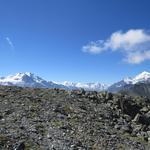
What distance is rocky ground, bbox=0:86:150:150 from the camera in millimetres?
25528

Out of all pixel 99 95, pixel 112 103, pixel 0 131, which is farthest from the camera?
pixel 99 95

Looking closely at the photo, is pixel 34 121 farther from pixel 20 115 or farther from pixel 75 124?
pixel 75 124

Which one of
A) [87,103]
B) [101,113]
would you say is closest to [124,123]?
[101,113]

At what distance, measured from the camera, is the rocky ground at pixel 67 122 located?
25.5 meters

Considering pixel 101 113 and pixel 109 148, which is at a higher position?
pixel 101 113

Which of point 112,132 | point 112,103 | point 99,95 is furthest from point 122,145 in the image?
point 99,95

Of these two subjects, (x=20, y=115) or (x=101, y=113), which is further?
(x=101, y=113)

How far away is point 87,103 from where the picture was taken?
4250 cm

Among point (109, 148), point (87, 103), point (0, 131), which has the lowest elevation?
point (109, 148)

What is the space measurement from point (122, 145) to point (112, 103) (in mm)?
17822

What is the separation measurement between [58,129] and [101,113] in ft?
34.9

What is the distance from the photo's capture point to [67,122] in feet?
104

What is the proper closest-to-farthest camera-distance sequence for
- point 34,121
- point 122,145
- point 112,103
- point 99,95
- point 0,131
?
point 0,131 → point 122,145 → point 34,121 → point 112,103 → point 99,95

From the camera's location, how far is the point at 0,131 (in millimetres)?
25922
